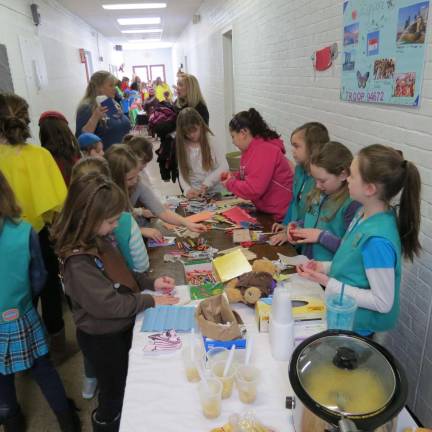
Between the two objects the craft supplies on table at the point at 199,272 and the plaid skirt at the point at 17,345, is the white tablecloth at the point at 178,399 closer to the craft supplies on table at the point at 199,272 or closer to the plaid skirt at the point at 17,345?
the craft supplies on table at the point at 199,272

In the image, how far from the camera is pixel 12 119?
81.4 inches

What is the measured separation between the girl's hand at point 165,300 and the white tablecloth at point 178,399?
26cm

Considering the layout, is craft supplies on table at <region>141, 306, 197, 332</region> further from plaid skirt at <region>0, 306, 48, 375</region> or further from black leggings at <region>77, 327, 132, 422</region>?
plaid skirt at <region>0, 306, 48, 375</region>

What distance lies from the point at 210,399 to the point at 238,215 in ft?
5.23

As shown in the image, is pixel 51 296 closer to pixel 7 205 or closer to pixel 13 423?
pixel 13 423

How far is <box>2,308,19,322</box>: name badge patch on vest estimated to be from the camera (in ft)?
5.13

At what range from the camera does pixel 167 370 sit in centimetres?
121

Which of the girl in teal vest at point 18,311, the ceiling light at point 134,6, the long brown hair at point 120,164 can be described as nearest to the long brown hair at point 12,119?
the long brown hair at point 120,164

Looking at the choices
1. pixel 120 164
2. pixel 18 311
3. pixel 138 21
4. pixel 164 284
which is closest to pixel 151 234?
pixel 120 164

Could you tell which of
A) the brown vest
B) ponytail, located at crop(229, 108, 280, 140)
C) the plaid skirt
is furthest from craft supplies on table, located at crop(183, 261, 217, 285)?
ponytail, located at crop(229, 108, 280, 140)

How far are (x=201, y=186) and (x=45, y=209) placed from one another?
1252 millimetres

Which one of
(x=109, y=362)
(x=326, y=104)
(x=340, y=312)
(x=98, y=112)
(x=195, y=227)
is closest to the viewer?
(x=340, y=312)

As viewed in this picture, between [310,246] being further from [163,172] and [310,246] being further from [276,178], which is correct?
[163,172]

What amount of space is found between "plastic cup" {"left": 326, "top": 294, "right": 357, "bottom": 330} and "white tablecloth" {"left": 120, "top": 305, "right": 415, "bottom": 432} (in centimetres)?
21
